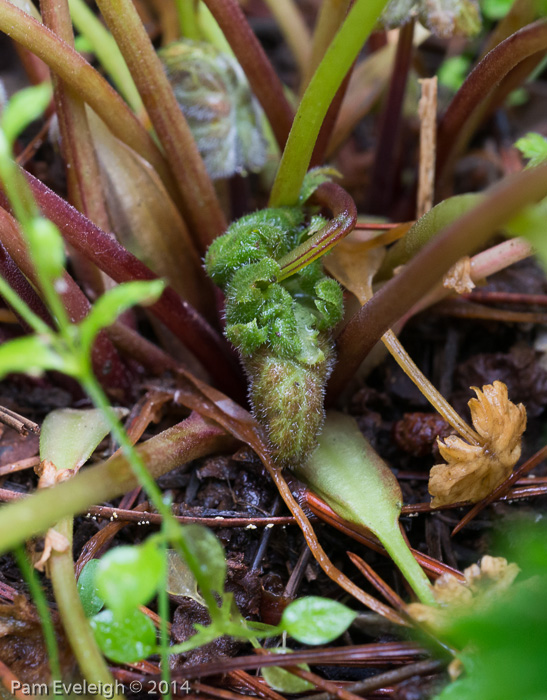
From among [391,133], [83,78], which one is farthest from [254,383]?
[391,133]

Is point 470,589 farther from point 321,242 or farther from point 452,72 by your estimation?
point 452,72

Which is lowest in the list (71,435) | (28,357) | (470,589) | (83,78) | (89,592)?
(470,589)

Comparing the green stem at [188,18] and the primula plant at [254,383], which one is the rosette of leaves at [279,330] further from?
the green stem at [188,18]

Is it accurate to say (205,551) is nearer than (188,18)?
Yes

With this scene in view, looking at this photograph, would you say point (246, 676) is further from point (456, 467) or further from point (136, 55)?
point (136, 55)

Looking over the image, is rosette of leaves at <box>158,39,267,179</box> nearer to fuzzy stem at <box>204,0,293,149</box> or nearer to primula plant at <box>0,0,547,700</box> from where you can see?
primula plant at <box>0,0,547,700</box>

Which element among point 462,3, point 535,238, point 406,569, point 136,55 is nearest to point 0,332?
point 136,55
